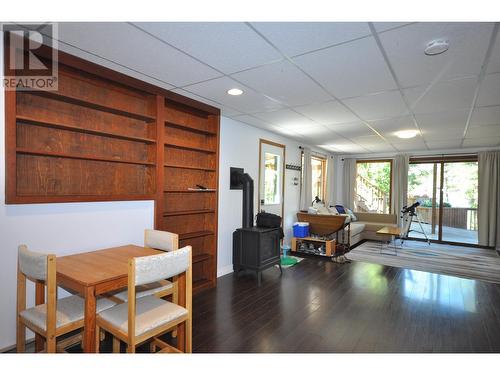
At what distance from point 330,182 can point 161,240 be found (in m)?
5.98

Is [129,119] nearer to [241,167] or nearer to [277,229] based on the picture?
[241,167]

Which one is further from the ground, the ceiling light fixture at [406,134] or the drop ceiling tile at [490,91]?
the drop ceiling tile at [490,91]

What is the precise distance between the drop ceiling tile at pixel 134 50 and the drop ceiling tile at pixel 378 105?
1.76 meters

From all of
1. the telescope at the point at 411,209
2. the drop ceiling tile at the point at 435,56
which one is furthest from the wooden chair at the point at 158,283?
the telescope at the point at 411,209

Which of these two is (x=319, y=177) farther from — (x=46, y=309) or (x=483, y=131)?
(x=46, y=309)

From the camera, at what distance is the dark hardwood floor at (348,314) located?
2211 millimetres

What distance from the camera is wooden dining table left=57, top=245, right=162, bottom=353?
5.27 feet

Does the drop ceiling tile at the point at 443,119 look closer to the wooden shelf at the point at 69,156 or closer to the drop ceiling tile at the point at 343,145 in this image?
the drop ceiling tile at the point at 343,145

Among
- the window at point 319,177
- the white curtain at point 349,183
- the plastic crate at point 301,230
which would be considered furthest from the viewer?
the white curtain at point 349,183

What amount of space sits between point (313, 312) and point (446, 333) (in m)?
1.15

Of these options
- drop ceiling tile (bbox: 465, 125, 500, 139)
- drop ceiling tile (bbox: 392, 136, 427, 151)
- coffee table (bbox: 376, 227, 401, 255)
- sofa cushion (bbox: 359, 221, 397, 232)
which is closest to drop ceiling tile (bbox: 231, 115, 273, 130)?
drop ceiling tile (bbox: 392, 136, 427, 151)

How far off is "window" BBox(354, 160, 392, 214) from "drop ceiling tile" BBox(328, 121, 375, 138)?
9.45 feet

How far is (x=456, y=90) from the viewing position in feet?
9.17
